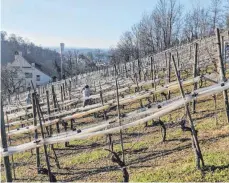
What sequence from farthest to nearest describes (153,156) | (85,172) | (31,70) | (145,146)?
1. (31,70)
2. (145,146)
3. (85,172)
4. (153,156)

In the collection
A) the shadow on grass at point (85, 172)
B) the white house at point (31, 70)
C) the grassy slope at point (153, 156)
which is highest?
the white house at point (31, 70)

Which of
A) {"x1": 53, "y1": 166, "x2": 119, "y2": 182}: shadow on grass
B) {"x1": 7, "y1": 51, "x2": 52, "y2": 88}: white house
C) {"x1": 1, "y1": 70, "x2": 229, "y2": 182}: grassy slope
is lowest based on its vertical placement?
{"x1": 53, "y1": 166, "x2": 119, "y2": 182}: shadow on grass

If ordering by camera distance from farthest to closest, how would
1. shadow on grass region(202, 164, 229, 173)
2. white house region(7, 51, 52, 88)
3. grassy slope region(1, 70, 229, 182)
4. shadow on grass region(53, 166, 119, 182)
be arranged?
white house region(7, 51, 52, 88)
shadow on grass region(53, 166, 119, 182)
grassy slope region(1, 70, 229, 182)
shadow on grass region(202, 164, 229, 173)

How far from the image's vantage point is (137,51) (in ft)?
179

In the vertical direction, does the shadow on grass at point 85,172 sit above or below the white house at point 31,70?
below

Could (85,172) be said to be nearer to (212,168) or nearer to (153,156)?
(153,156)

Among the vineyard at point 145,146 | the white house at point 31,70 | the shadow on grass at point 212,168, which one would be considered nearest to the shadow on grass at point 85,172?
the vineyard at point 145,146

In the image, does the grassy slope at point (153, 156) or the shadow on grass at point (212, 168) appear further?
the grassy slope at point (153, 156)

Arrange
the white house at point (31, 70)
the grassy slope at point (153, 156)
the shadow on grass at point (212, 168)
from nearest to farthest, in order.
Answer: the shadow on grass at point (212, 168)
the grassy slope at point (153, 156)
the white house at point (31, 70)

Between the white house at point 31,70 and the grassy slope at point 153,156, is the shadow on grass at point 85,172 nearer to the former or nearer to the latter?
the grassy slope at point 153,156

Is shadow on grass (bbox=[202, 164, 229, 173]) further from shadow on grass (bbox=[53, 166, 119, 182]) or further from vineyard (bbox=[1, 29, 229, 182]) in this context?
shadow on grass (bbox=[53, 166, 119, 182])

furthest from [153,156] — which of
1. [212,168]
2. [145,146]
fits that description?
[212,168]

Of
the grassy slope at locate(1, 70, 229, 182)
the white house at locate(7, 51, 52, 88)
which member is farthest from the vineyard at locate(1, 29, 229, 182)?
the white house at locate(7, 51, 52, 88)

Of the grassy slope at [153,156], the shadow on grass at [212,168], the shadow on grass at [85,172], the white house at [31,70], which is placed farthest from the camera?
the white house at [31,70]
